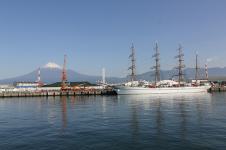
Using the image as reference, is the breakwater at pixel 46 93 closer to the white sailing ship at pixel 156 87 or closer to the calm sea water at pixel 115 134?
the white sailing ship at pixel 156 87

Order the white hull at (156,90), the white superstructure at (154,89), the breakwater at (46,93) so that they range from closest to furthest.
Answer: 1. the breakwater at (46,93)
2. the white hull at (156,90)
3. the white superstructure at (154,89)

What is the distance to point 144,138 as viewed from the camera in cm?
2872

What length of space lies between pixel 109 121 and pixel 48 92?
7748cm

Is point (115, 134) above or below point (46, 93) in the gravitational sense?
below

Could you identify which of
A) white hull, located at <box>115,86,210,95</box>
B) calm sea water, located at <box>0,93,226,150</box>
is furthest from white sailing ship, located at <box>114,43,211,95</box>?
calm sea water, located at <box>0,93,226,150</box>

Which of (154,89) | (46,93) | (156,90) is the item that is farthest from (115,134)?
(156,90)

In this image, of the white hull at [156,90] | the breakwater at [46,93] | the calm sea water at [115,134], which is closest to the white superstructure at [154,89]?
the white hull at [156,90]

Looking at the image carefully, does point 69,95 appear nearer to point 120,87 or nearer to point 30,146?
point 120,87

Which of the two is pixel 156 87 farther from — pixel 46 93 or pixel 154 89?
pixel 46 93

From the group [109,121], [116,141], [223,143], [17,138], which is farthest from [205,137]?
[17,138]

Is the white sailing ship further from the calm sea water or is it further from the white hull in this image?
the calm sea water

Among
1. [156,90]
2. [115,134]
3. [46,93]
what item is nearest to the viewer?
[115,134]

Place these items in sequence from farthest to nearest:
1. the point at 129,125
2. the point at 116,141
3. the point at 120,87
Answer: the point at 120,87 → the point at 129,125 → the point at 116,141

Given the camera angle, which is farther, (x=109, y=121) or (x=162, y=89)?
(x=162, y=89)
